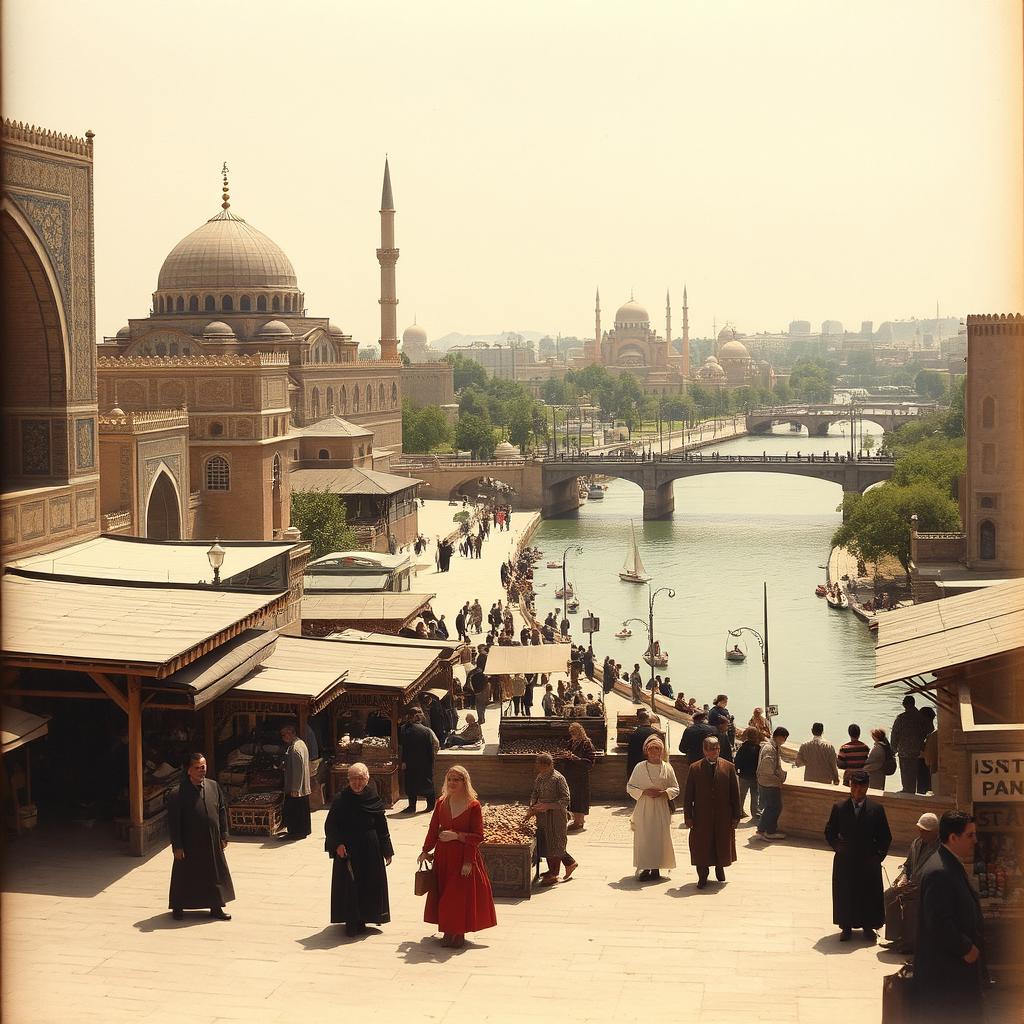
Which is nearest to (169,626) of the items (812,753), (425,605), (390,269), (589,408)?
(812,753)

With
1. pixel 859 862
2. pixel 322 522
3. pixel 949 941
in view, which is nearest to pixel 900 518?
pixel 322 522

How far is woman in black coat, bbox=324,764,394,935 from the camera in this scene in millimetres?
7395

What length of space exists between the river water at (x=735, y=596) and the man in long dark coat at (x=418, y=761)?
15.0 metres

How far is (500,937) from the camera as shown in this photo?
24.3 ft

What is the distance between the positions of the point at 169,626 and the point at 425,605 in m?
10.8

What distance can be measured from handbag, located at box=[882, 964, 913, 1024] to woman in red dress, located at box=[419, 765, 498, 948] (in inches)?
88.5

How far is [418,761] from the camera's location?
10305mm

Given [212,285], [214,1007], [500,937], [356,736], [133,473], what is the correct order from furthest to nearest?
1. [212,285]
2. [133,473]
3. [356,736]
4. [500,937]
5. [214,1007]

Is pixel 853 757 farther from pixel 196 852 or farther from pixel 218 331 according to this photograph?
pixel 218 331

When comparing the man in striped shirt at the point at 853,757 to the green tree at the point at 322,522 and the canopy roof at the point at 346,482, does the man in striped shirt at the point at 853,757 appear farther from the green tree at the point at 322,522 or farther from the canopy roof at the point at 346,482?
the canopy roof at the point at 346,482

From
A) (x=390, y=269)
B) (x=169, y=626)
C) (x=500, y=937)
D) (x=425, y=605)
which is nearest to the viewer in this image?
(x=500, y=937)

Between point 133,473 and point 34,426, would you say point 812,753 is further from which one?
point 133,473

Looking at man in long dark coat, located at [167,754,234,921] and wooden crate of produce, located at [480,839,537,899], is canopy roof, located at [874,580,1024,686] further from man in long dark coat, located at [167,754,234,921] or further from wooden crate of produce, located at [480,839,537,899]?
man in long dark coat, located at [167,754,234,921]

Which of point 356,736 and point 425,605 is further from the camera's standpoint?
point 425,605
